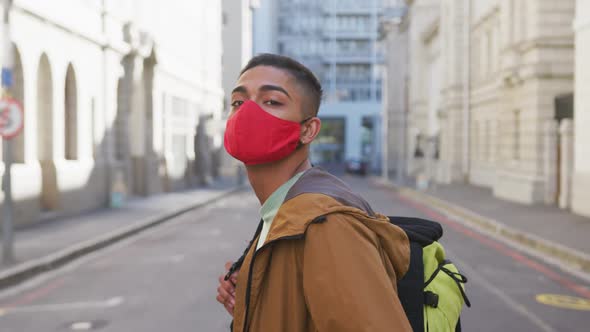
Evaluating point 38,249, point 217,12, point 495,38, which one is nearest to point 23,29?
point 38,249

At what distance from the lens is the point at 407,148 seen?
56969 millimetres

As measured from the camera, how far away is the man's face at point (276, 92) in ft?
5.89

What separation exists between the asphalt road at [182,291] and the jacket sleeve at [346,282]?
5.28 metres

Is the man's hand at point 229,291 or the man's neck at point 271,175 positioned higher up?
the man's neck at point 271,175

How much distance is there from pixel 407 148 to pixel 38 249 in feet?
155

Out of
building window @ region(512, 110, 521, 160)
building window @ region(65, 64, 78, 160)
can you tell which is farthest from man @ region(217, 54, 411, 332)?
building window @ region(512, 110, 521, 160)

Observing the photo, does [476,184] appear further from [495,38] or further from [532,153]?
[532,153]

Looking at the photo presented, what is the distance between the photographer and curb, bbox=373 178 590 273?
10.7 meters

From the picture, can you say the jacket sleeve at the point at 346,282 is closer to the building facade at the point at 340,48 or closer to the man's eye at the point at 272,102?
the man's eye at the point at 272,102

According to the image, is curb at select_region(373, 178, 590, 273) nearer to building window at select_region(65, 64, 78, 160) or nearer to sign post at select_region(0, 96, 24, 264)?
sign post at select_region(0, 96, 24, 264)

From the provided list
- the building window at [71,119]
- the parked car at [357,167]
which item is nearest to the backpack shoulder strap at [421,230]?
the building window at [71,119]

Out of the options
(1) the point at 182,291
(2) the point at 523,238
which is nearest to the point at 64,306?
(1) the point at 182,291

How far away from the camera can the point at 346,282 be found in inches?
58.2

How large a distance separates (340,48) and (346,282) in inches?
3805
